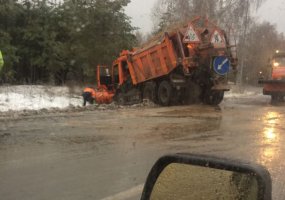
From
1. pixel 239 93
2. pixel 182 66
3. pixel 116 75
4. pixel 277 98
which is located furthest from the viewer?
pixel 239 93

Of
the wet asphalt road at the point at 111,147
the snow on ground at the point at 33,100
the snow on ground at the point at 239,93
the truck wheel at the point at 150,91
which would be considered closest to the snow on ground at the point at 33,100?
the snow on ground at the point at 33,100

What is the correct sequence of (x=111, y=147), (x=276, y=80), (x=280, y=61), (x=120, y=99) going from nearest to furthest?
(x=111, y=147) < (x=120, y=99) < (x=276, y=80) < (x=280, y=61)

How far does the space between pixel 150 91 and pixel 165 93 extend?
858 mm

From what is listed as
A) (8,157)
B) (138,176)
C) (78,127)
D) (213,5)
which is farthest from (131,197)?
(213,5)

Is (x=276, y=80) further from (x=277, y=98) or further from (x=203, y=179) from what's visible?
(x=203, y=179)

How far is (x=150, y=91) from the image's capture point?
20.0 metres

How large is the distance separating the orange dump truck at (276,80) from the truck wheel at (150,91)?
6.45m

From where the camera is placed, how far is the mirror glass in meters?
2.43

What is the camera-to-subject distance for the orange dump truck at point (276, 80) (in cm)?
2355

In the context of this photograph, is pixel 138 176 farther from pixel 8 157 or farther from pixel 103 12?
pixel 103 12

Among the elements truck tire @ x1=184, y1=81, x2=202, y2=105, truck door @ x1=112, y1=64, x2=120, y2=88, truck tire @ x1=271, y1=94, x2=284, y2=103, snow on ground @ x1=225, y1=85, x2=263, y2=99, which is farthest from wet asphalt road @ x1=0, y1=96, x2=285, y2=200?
snow on ground @ x1=225, y1=85, x2=263, y2=99

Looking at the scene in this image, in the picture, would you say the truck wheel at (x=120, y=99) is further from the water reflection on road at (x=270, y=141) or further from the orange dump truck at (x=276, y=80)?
the water reflection on road at (x=270, y=141)

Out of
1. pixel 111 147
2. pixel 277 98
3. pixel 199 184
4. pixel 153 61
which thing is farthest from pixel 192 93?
pixel 199 184

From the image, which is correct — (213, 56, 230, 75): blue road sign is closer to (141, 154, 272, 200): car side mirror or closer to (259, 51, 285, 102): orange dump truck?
(259, 51, 285, 102): orange dump truck
